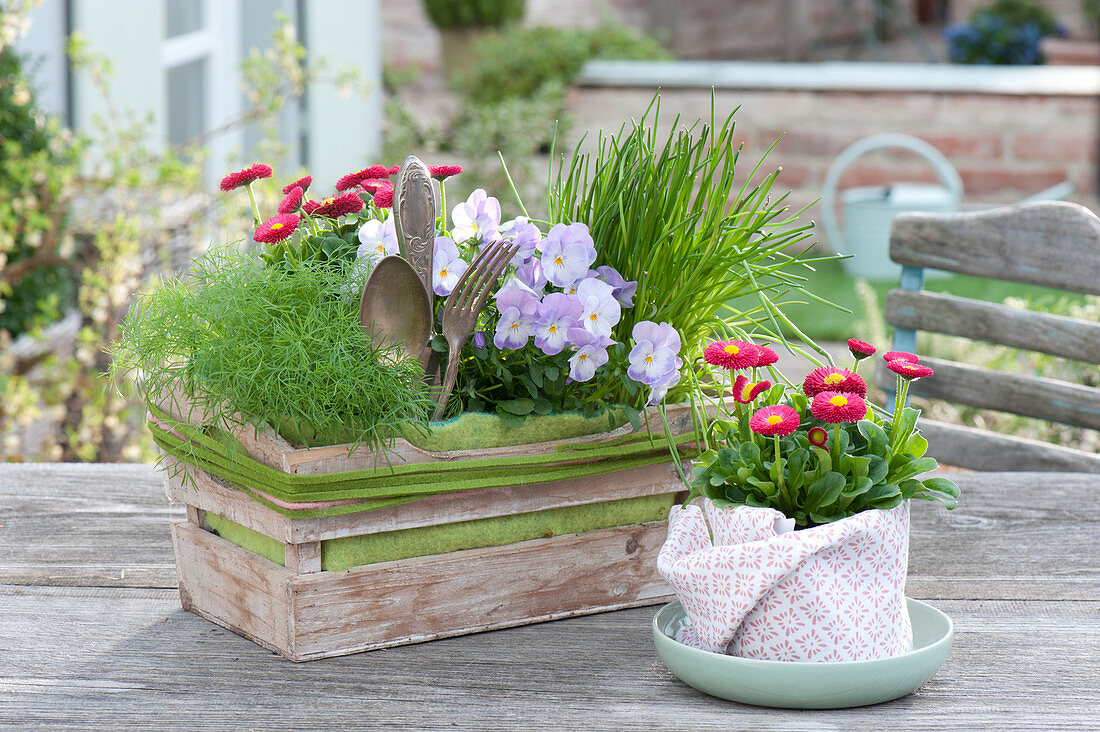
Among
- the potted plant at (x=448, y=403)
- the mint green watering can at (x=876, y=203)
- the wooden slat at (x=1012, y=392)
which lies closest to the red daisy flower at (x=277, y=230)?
the potted plant at (x=448, y=403)

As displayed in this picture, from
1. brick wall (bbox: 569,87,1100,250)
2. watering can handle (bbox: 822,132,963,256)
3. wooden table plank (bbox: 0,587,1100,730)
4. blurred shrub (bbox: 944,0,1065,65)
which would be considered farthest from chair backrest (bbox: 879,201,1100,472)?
blurred shrub (bbox: 944,0,1065,65)

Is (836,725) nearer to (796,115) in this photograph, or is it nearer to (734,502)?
(734,502)

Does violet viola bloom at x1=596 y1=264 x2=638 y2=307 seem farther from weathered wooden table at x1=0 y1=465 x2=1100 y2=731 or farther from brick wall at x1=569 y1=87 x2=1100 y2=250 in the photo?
brick wall at x1=569 y1=87 x2=1100 y2=250

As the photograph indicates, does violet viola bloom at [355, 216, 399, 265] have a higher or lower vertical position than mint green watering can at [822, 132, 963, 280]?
higher

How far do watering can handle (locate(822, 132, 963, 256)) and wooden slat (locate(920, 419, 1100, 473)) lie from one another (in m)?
3.01

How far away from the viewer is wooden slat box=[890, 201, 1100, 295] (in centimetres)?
162

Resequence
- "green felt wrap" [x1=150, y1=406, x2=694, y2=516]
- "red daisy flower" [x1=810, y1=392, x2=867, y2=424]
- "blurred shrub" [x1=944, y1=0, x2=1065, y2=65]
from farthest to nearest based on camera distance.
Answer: "blurred shrub" [x1=944, y1=0, x2=1065, y2=65]
"green felt wrap" [x1=150, y1=406, x2=694, y2=516]
"red daisy flower" [x1=810, y1=392, x2=867, y2=424]

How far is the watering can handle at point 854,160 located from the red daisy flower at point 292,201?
4002mm

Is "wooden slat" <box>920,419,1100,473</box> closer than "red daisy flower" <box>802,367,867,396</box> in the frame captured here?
No

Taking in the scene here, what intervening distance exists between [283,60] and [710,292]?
2.46m

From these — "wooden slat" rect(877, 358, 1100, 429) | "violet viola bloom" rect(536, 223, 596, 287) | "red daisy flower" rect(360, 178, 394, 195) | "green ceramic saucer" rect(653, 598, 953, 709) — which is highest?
"red daisy flower" rect(360, 178, 394, 195)

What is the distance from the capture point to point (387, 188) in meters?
0.95

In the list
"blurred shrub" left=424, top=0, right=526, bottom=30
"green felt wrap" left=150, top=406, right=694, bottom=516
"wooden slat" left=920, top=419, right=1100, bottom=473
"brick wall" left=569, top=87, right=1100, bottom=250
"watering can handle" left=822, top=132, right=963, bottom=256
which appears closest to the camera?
"green felt wrap" left=150, top=406, right=694, bottom=516

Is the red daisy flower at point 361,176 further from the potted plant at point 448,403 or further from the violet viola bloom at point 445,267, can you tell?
the violet viola bloom at point 445,267
